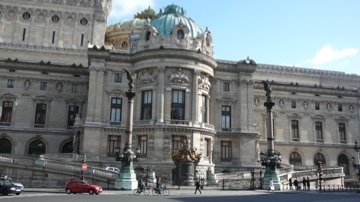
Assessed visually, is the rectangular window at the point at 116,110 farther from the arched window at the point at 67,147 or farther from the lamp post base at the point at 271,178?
the lamp post base at the point at 271,178

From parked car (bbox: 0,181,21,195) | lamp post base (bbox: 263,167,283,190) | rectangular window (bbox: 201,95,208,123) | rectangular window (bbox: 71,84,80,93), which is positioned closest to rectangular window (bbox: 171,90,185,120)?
rectangular window (bbox: 201,95,208,123)

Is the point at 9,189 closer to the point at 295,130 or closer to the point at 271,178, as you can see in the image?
the point at 271,178

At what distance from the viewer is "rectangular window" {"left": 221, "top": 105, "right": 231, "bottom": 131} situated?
5542cm

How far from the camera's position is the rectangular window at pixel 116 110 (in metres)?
52.5

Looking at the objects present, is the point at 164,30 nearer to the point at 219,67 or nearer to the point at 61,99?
the point at 219,67

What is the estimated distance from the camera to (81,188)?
31000 mm

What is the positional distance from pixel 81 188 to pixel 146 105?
856 inches

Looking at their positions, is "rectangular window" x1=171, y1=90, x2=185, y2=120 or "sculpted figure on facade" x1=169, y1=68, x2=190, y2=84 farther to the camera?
"sculpted figure on facade" x1=169, y1=68, x2=190, y2=84

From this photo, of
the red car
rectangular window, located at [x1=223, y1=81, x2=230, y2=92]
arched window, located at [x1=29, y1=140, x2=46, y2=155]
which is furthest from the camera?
rectangular window, located at [x1=223, y1=81, x2=230, y2=92]

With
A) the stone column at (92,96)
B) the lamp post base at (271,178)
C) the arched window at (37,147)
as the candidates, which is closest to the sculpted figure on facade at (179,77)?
the stone column at (92,96)

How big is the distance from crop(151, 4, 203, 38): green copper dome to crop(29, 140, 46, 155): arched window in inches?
923

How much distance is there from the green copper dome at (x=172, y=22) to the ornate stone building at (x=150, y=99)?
17 cm

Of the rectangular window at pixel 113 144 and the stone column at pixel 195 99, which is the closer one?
the stone column at pixel 195 99

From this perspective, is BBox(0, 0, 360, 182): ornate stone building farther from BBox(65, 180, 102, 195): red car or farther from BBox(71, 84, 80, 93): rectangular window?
BBox(65, 180, 102, 195): red car
